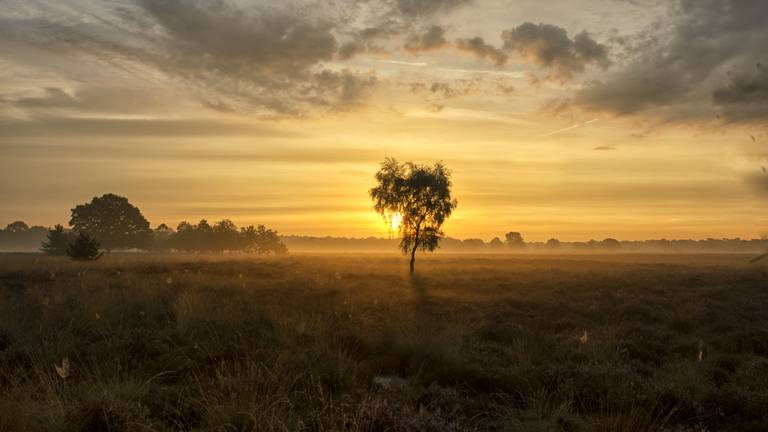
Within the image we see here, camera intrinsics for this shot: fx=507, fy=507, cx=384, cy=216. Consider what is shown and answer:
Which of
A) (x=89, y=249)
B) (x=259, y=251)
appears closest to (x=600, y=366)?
(x=89, y=249)

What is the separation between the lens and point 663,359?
12.1 m

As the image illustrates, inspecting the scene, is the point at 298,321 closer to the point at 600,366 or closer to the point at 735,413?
the point at 600,366

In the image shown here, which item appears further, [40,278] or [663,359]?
[40,278]

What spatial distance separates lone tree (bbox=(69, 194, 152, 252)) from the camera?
276ft

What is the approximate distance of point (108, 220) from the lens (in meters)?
85.1

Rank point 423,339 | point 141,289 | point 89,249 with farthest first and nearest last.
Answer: point 89,249
point 141,289
point 423,339

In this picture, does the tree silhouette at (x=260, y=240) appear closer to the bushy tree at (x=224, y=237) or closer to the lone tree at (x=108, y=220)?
the bushy tree at (x=224, y=237)

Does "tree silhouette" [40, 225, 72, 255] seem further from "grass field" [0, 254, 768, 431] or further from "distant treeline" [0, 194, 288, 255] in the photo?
"grass field" [0, 254, 768, 431]

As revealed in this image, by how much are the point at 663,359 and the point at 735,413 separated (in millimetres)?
4064

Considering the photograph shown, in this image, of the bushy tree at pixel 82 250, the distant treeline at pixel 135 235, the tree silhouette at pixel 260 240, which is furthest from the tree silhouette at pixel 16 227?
the bushy tree at pixel 82 250

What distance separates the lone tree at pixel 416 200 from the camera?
149ft

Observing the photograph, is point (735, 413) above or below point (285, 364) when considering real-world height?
below

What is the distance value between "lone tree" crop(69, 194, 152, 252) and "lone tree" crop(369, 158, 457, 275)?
5878cm

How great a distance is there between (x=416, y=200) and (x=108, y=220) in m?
63.2
